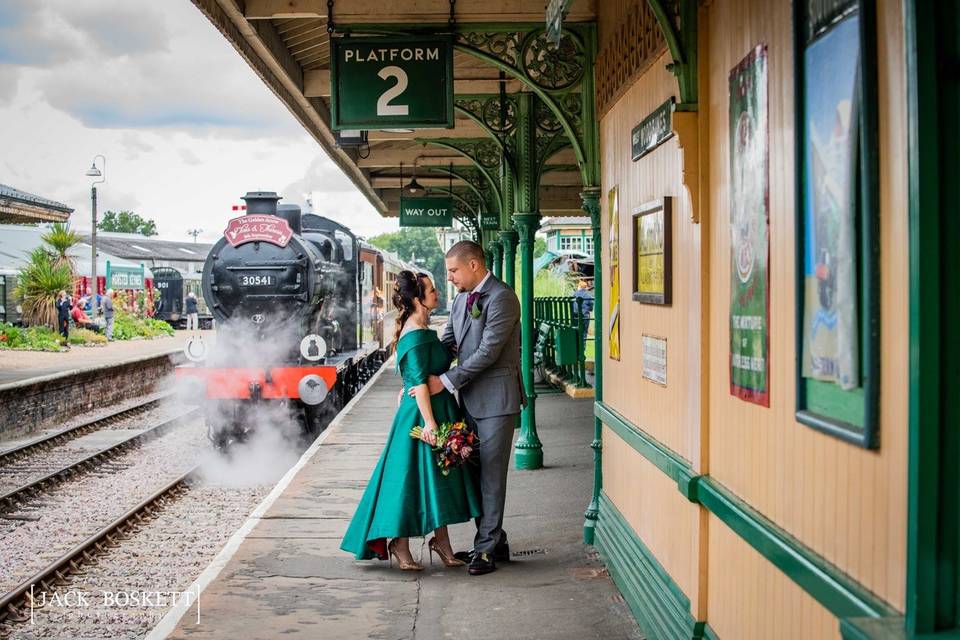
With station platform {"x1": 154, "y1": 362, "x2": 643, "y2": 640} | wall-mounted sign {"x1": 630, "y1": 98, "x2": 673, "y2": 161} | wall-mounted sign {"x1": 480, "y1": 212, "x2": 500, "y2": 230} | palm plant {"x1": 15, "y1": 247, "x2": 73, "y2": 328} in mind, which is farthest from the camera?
palm plant {"x1": 15, "y1": 247, "x2": 73, "y2": 328}

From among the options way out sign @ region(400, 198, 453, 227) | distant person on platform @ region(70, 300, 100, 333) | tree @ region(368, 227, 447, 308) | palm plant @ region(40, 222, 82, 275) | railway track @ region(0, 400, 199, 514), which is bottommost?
railway track @ region(0, 400, 199, 514)

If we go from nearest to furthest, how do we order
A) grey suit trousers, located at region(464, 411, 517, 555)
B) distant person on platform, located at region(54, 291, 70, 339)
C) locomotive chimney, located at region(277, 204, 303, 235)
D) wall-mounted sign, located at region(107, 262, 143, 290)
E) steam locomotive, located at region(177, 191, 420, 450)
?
1. grey suit trousers, located at region(464, 411, 517, 555)
2. steam locomotive, located at region(177, 191, 420, 450)
3. locomotive chimney, located at region(277, 204, 303, 235)
4. distant person on platform, located at region(54, 291, 70, 339)
5. wall-mounted sign, located at region(107, 262, 143, 290)

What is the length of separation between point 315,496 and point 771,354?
5.89 metres

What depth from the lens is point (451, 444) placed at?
215 inches

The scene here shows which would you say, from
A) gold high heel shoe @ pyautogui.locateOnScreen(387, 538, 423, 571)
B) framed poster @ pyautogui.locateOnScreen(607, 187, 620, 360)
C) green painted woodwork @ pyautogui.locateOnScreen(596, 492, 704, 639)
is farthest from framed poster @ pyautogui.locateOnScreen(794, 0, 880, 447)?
gold high heel shoe @ pyautogui.locateOnScreen(387, 538, 423, 571)

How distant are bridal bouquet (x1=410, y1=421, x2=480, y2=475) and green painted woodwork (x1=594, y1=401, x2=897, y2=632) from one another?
3.55 ft

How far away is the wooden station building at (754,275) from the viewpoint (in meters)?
2.02

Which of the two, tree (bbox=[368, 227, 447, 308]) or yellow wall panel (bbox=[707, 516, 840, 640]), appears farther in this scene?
tree (bbox=[368, 227, 447, 308])

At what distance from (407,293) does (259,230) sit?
24.2 ft

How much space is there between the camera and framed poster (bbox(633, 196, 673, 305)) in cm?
450

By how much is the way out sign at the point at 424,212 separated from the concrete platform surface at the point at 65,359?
4727 millimetres

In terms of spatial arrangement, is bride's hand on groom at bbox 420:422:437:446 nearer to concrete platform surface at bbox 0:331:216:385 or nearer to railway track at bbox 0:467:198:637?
railway track at bbox 0:467:198:637

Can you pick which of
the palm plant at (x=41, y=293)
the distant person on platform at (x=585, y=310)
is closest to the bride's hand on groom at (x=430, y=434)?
the distant person on platform at (x=585, y=310)

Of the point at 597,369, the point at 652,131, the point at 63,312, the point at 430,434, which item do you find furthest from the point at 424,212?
the point at 63,312
